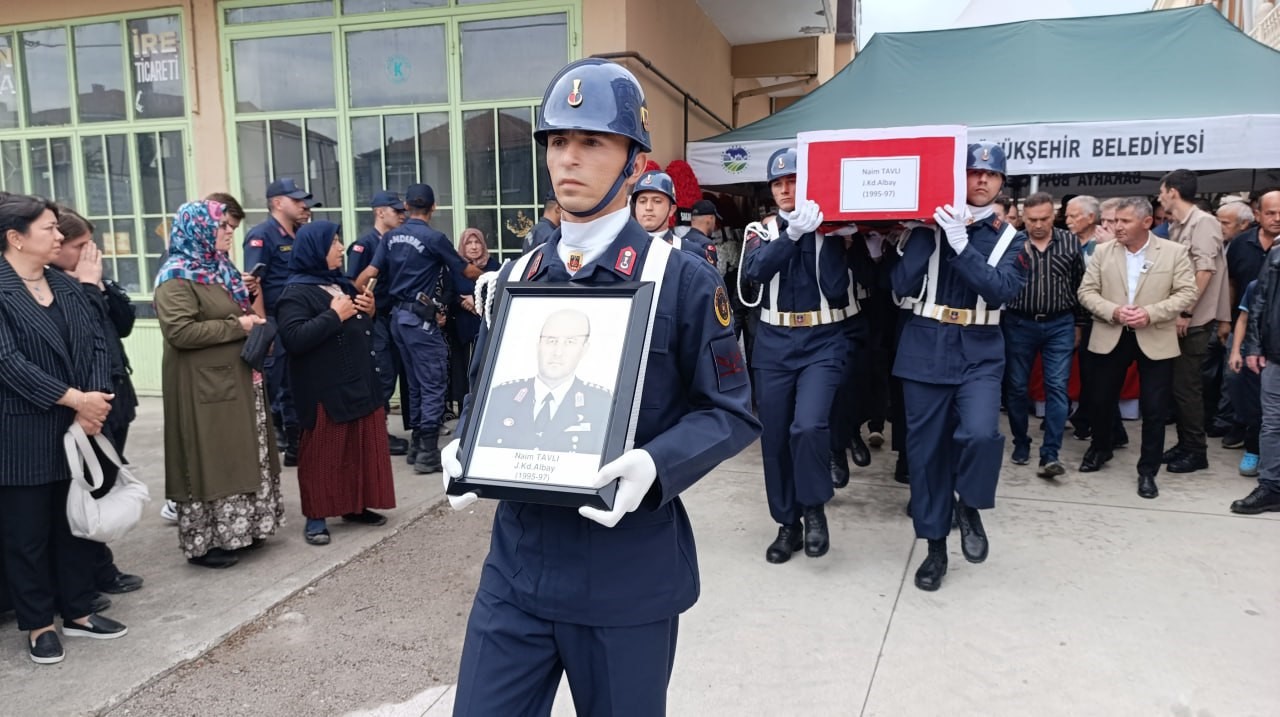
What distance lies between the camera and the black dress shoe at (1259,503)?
16.4 ft

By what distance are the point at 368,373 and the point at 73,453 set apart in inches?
60.1

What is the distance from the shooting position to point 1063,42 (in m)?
8.16

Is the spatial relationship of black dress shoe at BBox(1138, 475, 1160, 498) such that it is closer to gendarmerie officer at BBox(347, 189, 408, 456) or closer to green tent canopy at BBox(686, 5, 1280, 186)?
green tent canopy at BBox(686, 5, 1280, 186)

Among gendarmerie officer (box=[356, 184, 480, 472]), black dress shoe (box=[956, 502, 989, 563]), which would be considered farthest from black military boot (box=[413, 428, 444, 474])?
black dress shoe (box=[956, 502, 989, 563])

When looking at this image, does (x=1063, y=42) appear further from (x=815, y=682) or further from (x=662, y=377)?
(x=662, y=377)

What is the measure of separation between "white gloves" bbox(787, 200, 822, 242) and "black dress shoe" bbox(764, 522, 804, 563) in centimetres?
154

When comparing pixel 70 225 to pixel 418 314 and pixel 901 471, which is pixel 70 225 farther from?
pixel 901 471

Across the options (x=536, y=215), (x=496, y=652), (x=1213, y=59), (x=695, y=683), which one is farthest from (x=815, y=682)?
(x=1213, y=59)

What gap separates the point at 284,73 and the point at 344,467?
5314 millimetres

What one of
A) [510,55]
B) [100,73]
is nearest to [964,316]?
[510,55]

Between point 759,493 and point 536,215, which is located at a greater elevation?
point 536,215

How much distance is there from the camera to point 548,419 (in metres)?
1.55

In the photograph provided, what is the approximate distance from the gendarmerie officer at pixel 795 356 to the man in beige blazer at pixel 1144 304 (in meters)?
2.42

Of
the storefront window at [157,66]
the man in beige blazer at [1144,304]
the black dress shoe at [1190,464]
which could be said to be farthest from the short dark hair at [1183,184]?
the storefront window at [157,66]
